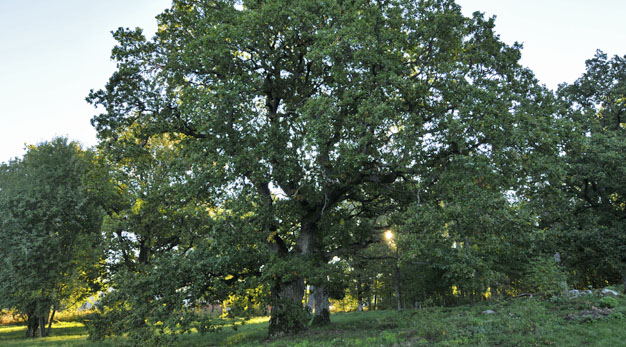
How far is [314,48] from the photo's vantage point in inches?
527

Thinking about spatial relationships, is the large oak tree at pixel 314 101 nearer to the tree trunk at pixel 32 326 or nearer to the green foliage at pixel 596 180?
the green foliage at pixel 596 180

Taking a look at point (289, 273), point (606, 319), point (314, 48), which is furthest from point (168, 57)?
point (606, 319)

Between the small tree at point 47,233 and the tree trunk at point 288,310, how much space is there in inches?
683

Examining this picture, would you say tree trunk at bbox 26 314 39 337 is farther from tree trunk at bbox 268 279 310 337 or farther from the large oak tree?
tree trunk at bbox 268 279 310 337

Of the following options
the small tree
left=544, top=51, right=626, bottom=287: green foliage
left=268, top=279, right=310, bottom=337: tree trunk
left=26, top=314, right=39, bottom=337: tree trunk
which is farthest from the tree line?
left=26, top=314, right=39, bottom=337: tree trunk

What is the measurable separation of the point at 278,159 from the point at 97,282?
23.1 metres

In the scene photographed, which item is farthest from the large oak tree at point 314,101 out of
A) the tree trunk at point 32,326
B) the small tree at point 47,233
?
the tree trunk at point 32,326

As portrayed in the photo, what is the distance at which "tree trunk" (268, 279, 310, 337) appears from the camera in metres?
14.4

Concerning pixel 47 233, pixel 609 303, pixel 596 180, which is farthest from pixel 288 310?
pixel 47 233

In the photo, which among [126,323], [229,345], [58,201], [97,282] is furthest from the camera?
[97,282]

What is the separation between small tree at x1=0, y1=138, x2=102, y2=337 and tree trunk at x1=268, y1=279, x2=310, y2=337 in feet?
57.0

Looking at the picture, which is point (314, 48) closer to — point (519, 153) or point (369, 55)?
point (369, 55)

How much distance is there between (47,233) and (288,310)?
22143 mm

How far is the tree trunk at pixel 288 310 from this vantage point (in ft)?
47.2
